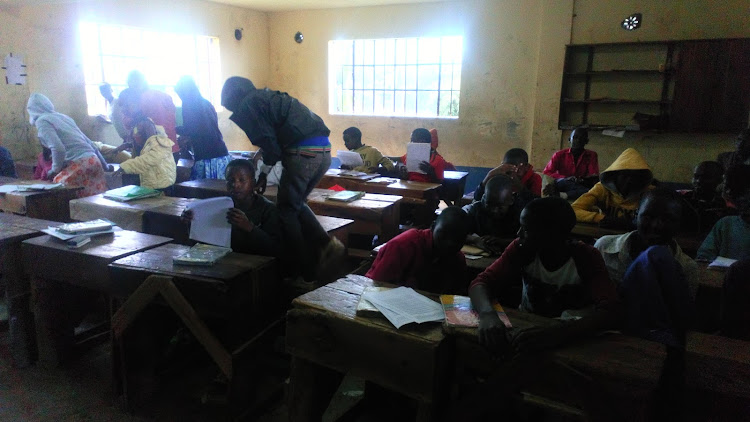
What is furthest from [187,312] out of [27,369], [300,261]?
[27,369]

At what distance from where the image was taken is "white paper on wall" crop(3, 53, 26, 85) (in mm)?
5664

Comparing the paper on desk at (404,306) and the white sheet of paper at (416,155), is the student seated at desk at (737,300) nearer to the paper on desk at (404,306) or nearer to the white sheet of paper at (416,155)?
the paper on desk at (404,306)

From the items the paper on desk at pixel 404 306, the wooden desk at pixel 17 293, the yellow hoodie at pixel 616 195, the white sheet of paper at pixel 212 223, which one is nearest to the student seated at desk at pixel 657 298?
the paper on desk at pixel 404 306

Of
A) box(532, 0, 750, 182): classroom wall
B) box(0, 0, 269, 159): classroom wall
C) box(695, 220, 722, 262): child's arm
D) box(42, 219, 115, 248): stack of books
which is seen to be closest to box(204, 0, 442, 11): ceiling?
box(0, 0, 269, 159): classroom wall

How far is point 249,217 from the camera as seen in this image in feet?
9.26

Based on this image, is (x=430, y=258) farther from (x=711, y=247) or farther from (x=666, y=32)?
(x=666, y=32)

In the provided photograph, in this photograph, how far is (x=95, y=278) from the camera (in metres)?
2.41

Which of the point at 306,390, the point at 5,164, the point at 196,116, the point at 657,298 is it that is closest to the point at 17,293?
the point at 306,390

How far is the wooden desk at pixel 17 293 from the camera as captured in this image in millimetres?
2672

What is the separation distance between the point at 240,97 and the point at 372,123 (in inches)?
211

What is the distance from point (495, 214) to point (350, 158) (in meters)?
2.74

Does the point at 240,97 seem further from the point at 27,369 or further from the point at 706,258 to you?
the point at 706,258

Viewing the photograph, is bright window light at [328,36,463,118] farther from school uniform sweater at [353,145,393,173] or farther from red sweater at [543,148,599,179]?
red sweater at [543,148,599,179]

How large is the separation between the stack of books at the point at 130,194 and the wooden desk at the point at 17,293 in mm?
781
